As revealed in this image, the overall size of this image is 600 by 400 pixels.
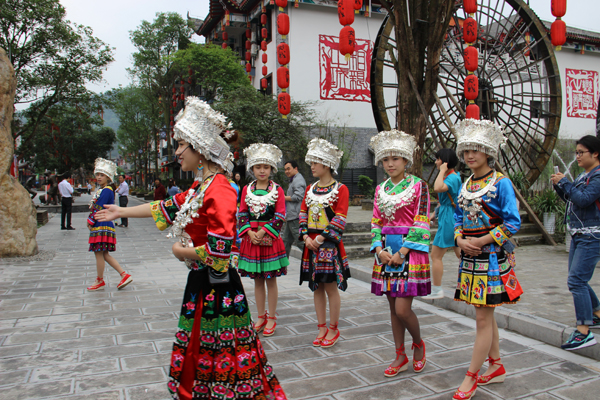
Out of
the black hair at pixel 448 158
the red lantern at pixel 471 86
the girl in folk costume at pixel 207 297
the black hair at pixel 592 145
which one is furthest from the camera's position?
the red lantern at pixel 471 86

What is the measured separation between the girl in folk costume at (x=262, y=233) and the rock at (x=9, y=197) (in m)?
6.38

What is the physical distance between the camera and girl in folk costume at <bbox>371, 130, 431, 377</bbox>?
3.20 meters

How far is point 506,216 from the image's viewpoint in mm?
2875

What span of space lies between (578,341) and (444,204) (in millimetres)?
2085

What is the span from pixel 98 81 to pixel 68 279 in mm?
14763

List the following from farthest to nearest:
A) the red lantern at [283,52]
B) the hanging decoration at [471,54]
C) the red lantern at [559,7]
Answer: the red lantern at [283,52], the hanging decoration at [471,54], the red lantern at [559,7]

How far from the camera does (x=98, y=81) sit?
62.4 ft

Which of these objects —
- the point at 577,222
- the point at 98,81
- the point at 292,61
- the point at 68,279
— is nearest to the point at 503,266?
the point at 577,222

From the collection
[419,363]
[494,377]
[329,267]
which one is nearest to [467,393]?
[494,377]

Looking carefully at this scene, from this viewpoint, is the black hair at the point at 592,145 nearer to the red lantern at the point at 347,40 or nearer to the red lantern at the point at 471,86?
the red lantern at the point at 347,40

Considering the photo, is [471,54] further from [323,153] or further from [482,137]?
[482,137]

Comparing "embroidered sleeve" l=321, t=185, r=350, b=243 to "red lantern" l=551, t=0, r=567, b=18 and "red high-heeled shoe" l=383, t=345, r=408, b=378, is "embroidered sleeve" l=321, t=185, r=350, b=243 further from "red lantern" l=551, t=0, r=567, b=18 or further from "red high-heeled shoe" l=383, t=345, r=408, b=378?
"red lantern" l=551, t=0, r=567, b=18

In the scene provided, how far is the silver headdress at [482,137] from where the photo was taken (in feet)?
9.92

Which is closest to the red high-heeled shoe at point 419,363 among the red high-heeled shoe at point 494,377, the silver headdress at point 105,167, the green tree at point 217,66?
the red high-heeled shoe at point 494,377
